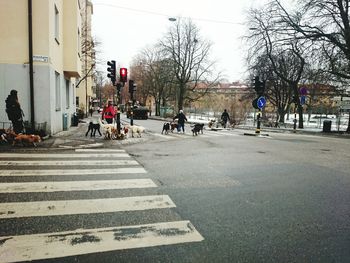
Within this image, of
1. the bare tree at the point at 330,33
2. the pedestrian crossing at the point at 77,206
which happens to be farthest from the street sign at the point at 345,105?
the pedestrian crossing at the point at 77,206

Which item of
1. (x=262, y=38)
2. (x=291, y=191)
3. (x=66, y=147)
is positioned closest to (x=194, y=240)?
(x=291, y=191)

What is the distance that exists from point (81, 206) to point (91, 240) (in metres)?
1.34

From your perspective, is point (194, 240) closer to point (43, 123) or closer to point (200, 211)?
point (200, 211)

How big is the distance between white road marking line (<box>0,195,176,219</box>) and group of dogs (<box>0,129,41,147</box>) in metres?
6.62

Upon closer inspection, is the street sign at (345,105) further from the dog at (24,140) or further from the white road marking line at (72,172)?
the dog at (24,140)

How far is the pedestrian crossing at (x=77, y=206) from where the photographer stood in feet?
12.1

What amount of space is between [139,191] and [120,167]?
89.1 inches

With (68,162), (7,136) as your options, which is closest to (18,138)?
(7,136)

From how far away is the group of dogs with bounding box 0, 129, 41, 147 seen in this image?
1111 cm

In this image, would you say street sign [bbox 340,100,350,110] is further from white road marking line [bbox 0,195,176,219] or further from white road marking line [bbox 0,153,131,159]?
white road marking line [bbox 0,195,176,219]

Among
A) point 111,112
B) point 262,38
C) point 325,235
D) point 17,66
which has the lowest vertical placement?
point 325,235

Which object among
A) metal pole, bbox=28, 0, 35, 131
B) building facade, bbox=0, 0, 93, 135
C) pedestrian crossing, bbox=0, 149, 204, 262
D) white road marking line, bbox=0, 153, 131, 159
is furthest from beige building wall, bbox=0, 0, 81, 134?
pedestrian crossing, bbox=0, 149, 204, 262

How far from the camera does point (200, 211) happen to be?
4.98 meters

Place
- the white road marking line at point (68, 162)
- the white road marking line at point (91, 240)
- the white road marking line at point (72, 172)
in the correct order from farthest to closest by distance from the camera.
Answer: the white road marking line at point (68, 162)
the white road marking line at point (72, 172)
the white road marking line at point (91, 240)
